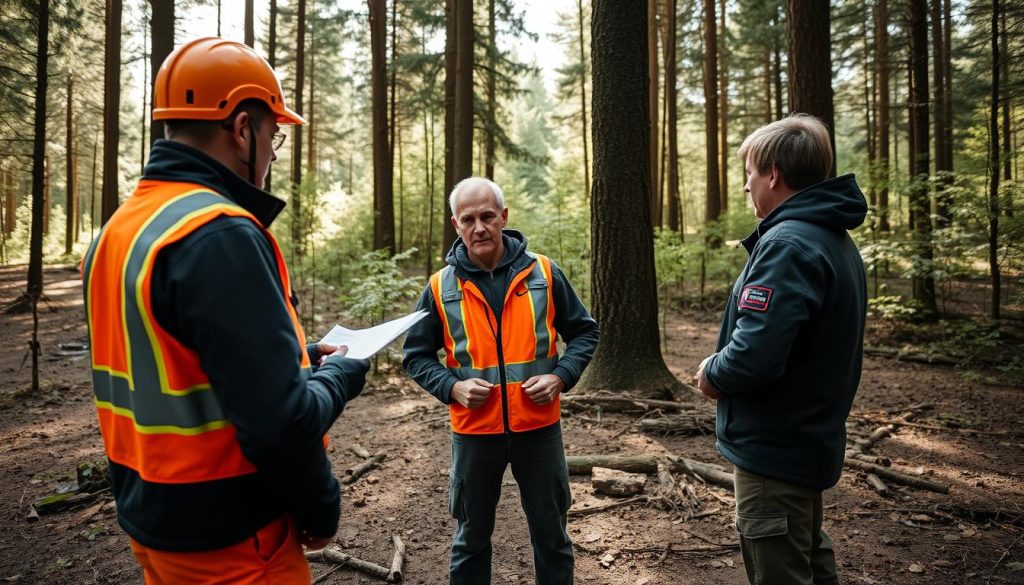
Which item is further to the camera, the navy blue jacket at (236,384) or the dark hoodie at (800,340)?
the dark hoodie at (800,340)

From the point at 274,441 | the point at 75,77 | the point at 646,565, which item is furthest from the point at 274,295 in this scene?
the point at 75,77

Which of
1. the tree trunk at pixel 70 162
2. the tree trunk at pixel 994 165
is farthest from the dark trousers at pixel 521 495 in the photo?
the tree trunk at pixel 70 162

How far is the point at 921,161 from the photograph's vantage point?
1125cm

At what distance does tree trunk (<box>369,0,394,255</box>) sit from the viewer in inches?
596

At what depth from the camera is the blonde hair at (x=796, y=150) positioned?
7.43ft

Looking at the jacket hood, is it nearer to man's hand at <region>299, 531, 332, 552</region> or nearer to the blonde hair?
the blonde hair

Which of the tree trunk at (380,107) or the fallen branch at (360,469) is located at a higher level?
the tree trunk at (380,107)

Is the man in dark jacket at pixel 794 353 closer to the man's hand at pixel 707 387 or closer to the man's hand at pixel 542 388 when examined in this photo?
the man's hand at pixel 707 387

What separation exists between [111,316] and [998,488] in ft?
20.2

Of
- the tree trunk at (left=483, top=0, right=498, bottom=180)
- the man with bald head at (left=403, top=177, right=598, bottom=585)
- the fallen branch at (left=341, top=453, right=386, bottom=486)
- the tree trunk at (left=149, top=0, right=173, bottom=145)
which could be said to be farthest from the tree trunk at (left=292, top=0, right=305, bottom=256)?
the man with bald head at (left=403, top=177, right=598, bottom=585)

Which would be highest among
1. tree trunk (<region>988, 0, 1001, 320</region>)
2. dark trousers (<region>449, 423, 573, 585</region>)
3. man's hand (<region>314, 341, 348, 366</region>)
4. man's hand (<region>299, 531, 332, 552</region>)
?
tree trunk (<region>988, 0, 1001, 320</region>)

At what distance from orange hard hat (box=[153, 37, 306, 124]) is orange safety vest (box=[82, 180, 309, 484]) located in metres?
0.24

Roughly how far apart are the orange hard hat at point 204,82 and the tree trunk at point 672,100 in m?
16.6

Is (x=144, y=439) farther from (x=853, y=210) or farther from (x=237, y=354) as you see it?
(x=853, y=210)
